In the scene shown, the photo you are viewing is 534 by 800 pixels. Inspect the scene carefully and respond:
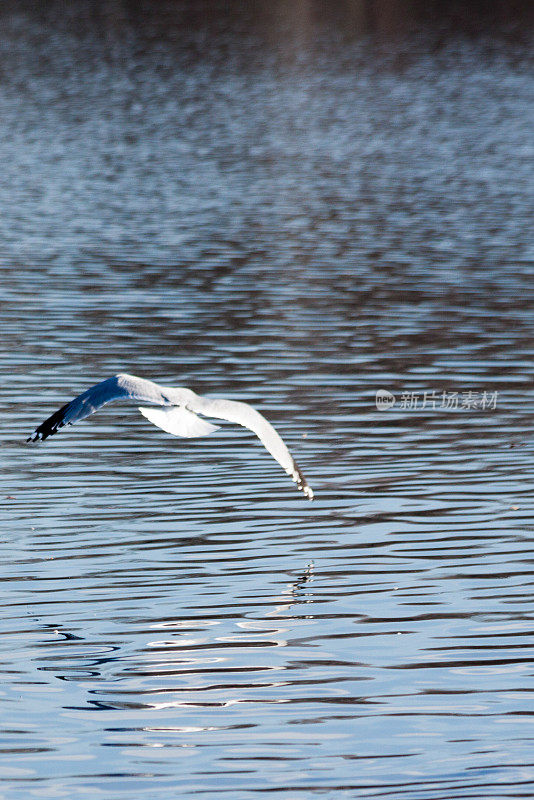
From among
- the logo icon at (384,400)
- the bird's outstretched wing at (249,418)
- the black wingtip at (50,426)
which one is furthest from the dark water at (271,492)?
the black wingtip at (50,426)

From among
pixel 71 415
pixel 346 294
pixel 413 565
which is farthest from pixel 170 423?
pixel 346 294

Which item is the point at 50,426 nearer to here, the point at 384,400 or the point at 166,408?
the point at 166,408

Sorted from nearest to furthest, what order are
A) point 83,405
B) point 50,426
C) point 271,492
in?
point 83,405, point 50,426, point 271,492

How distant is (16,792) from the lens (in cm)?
1016

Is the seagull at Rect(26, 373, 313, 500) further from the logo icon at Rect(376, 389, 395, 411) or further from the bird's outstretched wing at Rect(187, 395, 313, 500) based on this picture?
the logo icon at Rect(376, 389, 395, 411)

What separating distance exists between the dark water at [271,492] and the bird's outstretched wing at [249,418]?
3.55 ft

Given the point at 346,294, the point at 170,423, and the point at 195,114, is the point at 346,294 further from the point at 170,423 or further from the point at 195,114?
the point at 195,114

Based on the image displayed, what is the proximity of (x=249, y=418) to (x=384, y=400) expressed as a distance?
837 cm

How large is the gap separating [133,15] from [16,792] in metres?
109

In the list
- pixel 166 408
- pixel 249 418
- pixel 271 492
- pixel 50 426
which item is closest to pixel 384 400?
pixel 271 492

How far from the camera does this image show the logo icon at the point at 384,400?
21234 mm

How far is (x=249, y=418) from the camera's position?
43.7 feet

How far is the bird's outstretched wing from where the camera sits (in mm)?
12891

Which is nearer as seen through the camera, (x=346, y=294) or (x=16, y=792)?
(x=16, y=792)
